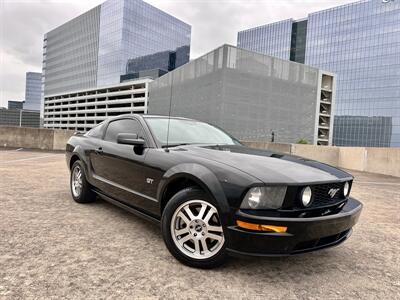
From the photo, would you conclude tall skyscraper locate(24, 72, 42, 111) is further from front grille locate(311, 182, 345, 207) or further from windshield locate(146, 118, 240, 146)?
front grille locate(311, 182, 345, 207)

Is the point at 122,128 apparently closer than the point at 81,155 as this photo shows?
Yes

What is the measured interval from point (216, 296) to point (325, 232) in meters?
0.99

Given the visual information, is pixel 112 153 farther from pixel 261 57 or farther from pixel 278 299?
pixel 261 57

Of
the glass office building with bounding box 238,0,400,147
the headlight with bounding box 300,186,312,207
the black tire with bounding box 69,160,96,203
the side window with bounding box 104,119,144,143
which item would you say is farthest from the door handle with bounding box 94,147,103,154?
the glass office building with bounding box 238,0,400,147

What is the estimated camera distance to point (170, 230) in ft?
9.27

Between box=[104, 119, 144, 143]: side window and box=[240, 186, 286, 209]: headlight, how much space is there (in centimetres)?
168

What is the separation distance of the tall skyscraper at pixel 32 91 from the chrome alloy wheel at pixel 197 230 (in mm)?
193392

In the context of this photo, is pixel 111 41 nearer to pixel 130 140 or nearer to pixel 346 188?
pixel 130 140

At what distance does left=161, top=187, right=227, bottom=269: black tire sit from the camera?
8.55 feet

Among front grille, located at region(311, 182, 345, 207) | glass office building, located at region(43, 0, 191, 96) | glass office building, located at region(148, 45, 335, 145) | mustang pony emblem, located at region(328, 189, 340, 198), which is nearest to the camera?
front grille, located at region(311, 182, 345, 207)

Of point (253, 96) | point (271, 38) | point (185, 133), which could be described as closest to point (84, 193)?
point (185, 133)

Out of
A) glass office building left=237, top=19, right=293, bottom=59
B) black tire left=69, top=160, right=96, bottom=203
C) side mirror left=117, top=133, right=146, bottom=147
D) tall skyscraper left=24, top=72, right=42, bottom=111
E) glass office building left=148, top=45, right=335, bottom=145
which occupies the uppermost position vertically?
glass office building left=237, top=19, right=293, bottom=59

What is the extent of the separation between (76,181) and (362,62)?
322 feet

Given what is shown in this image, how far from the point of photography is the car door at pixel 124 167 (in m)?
3.38
